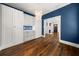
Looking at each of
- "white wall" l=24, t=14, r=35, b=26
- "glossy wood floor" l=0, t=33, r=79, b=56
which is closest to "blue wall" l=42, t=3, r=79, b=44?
"glossy wood floor" l=0, t=33, r=79, b=56

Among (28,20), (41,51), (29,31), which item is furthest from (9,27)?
(28,20)

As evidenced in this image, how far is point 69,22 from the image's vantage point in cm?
466

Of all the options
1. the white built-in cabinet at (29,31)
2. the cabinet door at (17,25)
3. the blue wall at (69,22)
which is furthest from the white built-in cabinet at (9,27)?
the blue wall at (69,22)

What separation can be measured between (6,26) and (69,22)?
2.73 meters

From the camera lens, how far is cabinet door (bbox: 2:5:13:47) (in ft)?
12.7

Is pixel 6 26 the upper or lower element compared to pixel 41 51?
upper

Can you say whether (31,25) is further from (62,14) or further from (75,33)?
(75,33)

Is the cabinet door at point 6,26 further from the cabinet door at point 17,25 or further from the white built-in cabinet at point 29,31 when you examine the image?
the white built-in cabinet at point 29,31

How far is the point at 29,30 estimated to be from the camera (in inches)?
247

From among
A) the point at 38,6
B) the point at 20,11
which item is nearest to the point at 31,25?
the point at 20,11

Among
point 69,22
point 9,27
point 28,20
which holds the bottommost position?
point 9,27

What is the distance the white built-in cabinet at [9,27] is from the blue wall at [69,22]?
2.16m

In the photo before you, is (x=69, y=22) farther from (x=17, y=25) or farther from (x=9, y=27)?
(x=9, y=27)

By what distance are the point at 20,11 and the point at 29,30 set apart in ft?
4.84
